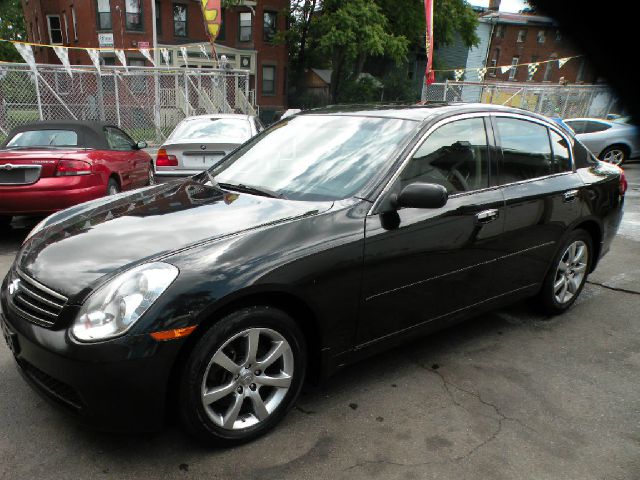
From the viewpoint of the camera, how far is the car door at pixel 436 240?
2793mm

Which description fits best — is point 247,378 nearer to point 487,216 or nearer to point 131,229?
point 131,229

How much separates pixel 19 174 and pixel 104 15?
89.7ft

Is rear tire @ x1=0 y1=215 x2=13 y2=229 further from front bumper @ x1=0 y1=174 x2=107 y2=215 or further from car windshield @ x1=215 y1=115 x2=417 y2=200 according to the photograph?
car windshield @ x1=215 y1=115 x2=417 y2=200

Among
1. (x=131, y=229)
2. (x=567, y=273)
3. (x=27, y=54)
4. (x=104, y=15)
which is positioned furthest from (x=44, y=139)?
(x=104, y=15)

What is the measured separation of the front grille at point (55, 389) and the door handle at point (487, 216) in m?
2.47

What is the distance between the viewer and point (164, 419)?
2270 millimetres

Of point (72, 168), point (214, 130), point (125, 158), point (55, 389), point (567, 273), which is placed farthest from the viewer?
point (214, 130)

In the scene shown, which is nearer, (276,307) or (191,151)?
(276,307)

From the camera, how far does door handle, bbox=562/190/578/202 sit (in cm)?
381

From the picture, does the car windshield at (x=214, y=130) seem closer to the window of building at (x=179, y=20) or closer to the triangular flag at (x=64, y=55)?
the triangular flag at (x=64, y=55)

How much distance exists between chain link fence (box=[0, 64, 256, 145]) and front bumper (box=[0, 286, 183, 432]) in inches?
458

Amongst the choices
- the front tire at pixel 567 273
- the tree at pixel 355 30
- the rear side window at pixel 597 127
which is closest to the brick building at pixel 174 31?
the tree at pixel 355 30

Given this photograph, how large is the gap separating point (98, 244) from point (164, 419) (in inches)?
35.6

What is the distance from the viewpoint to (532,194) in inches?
142
